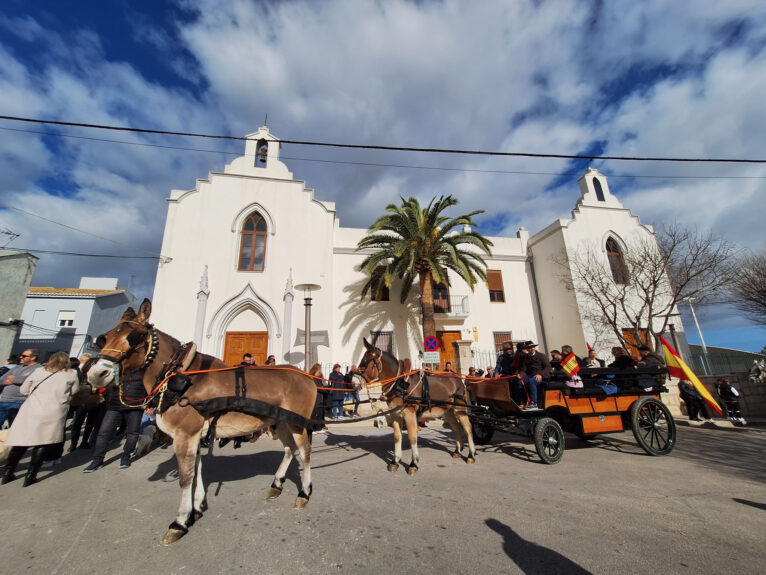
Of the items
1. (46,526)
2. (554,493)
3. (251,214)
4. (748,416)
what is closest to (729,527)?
(554,493)

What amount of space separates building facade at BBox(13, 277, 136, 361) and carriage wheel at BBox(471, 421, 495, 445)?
26656mm

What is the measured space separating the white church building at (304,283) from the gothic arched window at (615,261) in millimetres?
127

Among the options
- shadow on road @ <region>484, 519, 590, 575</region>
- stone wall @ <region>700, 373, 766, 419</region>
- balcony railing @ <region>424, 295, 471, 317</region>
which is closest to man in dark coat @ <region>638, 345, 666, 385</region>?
shadow on road @ <region>484, 519, 590, 575</region>

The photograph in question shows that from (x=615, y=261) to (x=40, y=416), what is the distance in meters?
25.1

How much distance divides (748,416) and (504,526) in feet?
47.2

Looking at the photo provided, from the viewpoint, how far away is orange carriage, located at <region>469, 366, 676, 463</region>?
5965mm

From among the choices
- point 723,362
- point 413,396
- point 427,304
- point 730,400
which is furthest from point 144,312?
point 723,362

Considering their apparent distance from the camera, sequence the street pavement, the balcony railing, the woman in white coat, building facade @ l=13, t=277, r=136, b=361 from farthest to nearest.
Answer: building facade @ l=13, t=277, r=136, b=361
the balcony railing
the woman in white coat
the street pavement

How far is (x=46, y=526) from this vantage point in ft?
11.2

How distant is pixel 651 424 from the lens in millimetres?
6488

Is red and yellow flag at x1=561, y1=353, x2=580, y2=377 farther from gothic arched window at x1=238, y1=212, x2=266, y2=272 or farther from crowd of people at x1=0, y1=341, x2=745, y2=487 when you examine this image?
gothic arched window at x1=238, y1=212, x2=266, y2=272

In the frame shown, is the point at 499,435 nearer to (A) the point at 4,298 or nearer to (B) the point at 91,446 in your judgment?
(B) the point at 91,446

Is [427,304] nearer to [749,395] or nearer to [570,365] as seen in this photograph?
[570,365]

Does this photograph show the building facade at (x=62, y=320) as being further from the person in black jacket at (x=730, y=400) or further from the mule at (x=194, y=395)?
the person in black jacket at (x=730, y=400)
